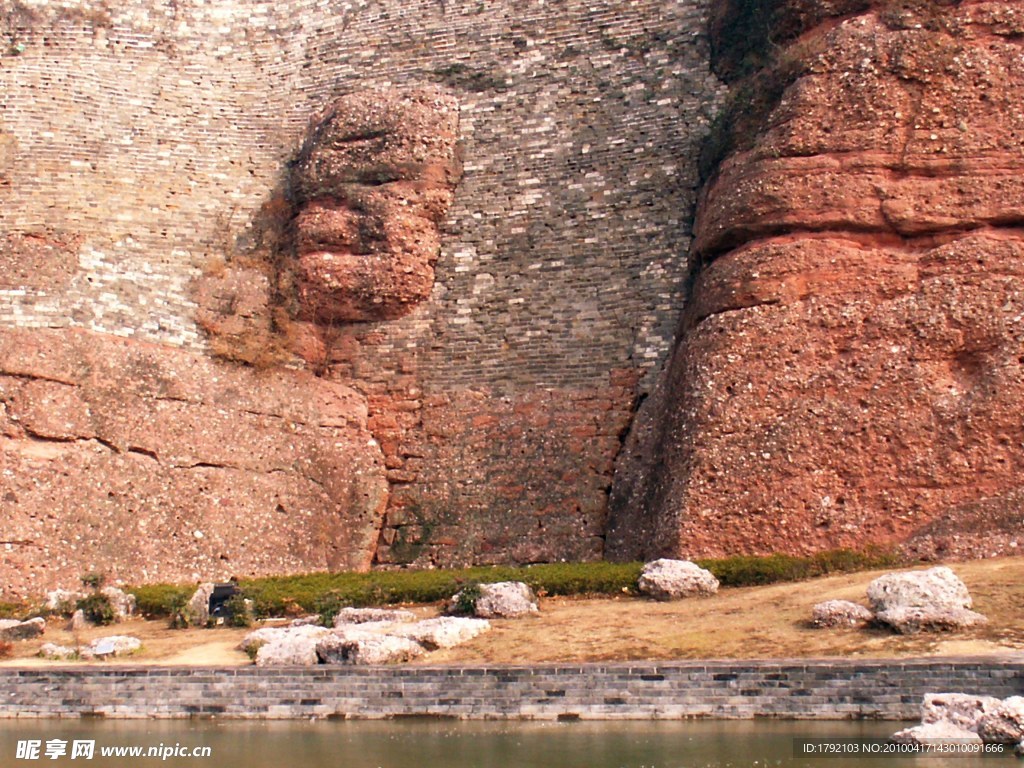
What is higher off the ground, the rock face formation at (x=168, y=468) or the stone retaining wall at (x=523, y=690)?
the rock face formation at (x=168, y=468)

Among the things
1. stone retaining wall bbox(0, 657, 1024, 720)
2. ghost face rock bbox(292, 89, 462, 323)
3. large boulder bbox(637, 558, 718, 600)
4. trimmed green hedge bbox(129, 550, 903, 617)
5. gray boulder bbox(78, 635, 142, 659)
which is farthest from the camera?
ghost face rock bbox(292, 89, 462, 323)

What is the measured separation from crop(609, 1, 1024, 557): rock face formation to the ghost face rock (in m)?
5.17

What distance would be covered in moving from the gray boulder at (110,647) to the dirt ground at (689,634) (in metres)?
0.15

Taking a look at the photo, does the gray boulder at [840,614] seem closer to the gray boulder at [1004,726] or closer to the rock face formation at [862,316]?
the rock face formation at [862,316]

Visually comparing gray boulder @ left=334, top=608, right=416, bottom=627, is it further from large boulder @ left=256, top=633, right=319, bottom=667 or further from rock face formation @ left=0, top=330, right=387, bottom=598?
rock face formation @ left=0, top=330, right=387, bottom=598

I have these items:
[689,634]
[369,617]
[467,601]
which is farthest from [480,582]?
[689,634]

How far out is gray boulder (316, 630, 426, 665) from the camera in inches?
506

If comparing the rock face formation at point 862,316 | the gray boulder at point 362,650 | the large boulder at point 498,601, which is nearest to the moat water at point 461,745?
the gray boulder at point 362,650

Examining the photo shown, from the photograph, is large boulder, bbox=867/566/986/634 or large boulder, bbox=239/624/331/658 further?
large boulder, bbox=239/624/331/658

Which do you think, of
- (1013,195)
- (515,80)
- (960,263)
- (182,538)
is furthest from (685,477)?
(515,80)

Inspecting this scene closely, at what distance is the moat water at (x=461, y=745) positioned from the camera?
955 cm

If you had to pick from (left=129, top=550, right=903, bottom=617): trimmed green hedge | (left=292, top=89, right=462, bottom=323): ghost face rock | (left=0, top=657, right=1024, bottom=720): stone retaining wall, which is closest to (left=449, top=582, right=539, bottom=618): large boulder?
(left=129, top=550, right=903, bottom=617): trimmed green hedge

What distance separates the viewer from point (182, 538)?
1877 centimetres

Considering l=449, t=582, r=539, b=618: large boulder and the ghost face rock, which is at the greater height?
the ghost face rock
